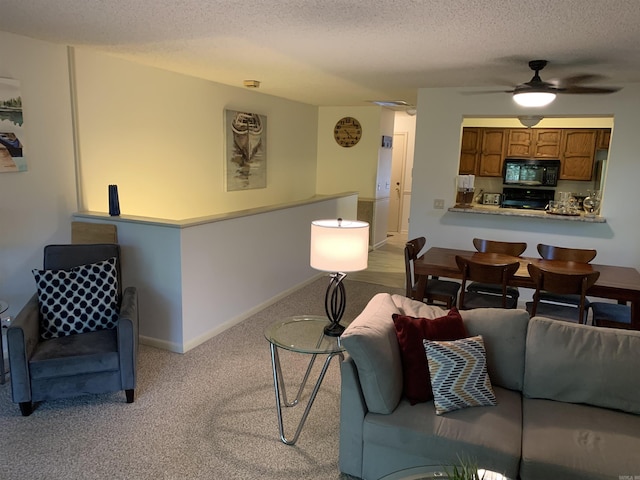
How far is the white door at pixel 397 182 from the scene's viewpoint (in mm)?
9102

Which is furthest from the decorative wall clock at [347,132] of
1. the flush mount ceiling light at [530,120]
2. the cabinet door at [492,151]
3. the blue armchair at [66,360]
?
the blue armchair at [66,360]

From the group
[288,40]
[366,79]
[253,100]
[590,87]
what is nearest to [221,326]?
[288,40]

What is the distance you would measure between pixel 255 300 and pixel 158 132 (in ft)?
6.21

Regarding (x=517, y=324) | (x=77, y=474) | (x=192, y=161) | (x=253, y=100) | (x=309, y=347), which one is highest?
(x=253, y=100)

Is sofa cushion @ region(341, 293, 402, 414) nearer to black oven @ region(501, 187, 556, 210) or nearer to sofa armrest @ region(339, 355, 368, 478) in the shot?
sofa armrest @ region(339, 355, 368, 478)

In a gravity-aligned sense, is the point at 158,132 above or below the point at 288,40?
below

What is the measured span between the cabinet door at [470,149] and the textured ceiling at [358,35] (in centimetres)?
294

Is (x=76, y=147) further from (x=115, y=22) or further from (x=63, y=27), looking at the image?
(x=115, y=22)

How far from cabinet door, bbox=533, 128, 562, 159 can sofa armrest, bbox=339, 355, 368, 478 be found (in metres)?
6.09

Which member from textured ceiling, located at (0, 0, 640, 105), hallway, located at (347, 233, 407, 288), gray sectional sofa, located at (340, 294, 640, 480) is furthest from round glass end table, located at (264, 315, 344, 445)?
hallway, located at (347, 233, 407, 288)

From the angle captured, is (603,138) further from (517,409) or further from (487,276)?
(517,409)

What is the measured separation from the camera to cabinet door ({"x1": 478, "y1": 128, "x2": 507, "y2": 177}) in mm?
7227

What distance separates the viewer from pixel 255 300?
456 cm

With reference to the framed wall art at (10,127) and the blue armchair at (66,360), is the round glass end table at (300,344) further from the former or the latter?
the framed wall art at (10,127)
